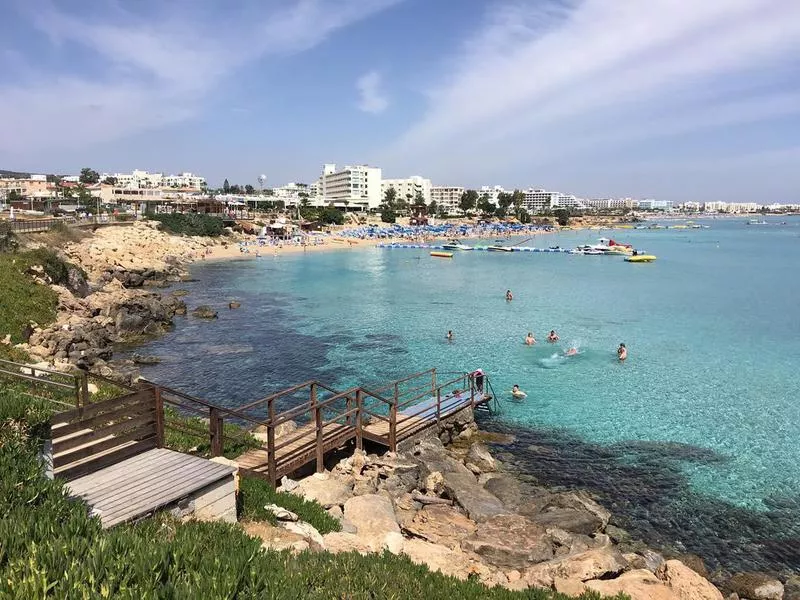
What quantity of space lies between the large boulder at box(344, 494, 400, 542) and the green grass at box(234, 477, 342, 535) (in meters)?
0.78

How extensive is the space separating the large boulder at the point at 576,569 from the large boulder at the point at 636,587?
187 mm

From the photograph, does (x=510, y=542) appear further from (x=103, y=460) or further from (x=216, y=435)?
(x=103, y=460)

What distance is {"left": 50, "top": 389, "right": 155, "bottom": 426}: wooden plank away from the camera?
31.0ft

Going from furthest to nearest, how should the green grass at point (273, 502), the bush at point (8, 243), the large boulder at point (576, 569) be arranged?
1. the bush at point (8, 243)
2. the large boulder at point (576, 569)
3. the green grass at point (273, 502)

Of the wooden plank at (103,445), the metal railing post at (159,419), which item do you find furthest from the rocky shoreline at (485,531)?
the wooden plank at (103,445)

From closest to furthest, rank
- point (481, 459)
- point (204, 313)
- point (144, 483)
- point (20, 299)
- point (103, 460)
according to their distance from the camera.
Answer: point (144, 483), point (103, 460), point (481, 459), point (20, 299), point (204, 313)

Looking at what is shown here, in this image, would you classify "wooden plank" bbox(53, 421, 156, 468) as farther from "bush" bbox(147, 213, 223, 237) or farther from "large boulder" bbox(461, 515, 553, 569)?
"bush" bbox(147, 213, 223, 237)

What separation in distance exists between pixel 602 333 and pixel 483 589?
34.8 m

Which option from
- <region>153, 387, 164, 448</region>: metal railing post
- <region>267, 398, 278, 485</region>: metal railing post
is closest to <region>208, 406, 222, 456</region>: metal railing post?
<region>267, 398, 278, 485</region>: metal railing post

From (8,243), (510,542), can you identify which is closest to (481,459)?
(510,542)

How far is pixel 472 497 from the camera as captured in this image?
15.5m

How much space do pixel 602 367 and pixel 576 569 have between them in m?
22.6

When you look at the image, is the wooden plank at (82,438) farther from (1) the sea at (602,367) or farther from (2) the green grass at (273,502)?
(1) the sea at (602,367)

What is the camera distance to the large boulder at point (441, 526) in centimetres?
1280
